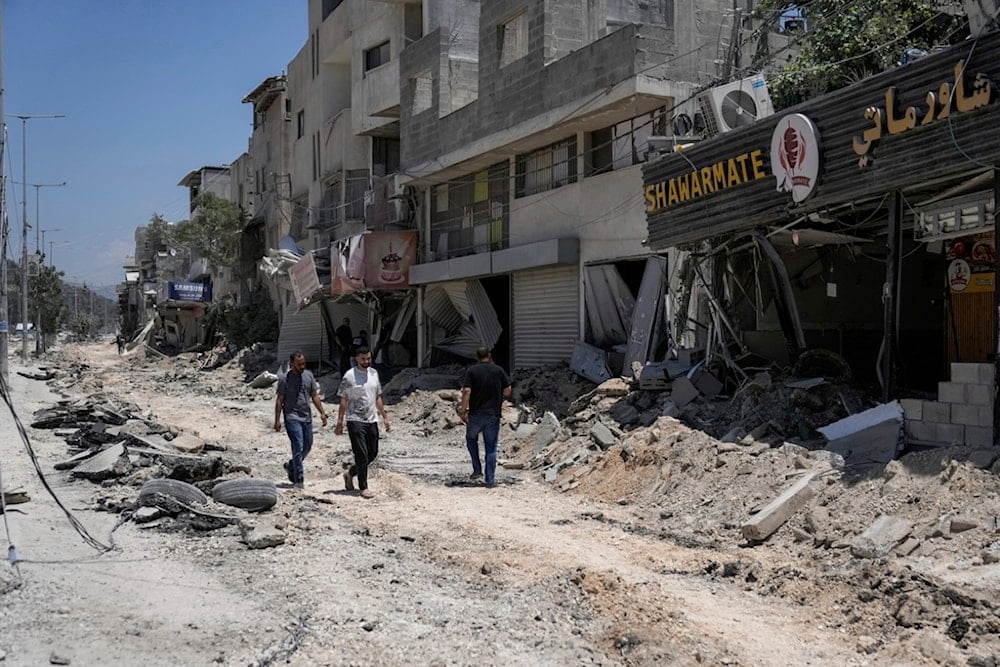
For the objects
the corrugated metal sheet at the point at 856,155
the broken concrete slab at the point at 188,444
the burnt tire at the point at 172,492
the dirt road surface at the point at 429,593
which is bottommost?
the dirt road surface at the point at 429,593

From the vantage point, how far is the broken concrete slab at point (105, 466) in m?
11.5

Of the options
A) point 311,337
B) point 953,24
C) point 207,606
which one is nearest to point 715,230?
point 953,24

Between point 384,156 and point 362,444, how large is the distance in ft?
74.0

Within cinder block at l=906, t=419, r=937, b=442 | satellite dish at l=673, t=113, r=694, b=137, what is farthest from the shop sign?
satellite dish at l=673, t=113, r=694, b=137

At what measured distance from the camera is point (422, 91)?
88.9 feet

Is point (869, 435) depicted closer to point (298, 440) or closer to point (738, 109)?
point (738, 109)

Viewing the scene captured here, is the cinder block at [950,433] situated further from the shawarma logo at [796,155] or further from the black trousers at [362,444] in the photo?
the black trousers at [362,444]

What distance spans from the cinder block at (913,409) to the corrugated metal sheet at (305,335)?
88.2 ft

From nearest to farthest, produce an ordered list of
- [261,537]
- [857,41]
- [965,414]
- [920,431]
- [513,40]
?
[261,537] → [965,414] → [920,431] → [857,41] → [513,40]

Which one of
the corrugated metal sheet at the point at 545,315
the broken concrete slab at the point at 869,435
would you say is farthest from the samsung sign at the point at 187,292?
the broken concrete slab at the point at 869,435

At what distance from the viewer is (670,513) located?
1075 cm

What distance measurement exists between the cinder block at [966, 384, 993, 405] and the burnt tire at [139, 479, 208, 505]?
7356 mm

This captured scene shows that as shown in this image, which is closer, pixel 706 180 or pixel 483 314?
pixel 706 180

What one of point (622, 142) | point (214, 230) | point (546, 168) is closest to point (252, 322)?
point (214, 230)
